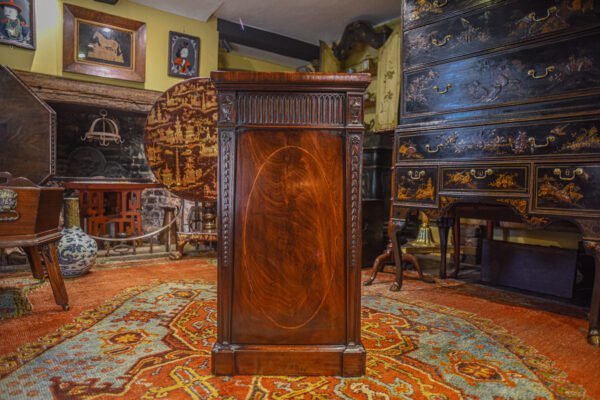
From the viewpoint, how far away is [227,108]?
124cm

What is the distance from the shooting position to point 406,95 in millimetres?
2326

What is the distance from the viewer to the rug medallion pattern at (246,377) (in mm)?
1137

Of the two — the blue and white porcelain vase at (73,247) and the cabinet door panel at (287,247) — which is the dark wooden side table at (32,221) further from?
the cabinet door panel at (287,247)

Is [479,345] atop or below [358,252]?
below

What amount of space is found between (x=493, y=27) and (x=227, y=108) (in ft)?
5.54

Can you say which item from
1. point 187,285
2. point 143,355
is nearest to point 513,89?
point 143,355

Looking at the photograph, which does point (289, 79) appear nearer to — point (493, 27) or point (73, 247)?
point (493, 27)

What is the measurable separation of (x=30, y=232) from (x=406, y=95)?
238cm

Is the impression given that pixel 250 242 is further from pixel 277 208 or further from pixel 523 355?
pixel 523 355

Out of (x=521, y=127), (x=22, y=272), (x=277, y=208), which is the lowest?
(x=22, y=272)

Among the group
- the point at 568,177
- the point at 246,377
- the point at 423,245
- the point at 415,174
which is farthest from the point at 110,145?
the point at 568,177

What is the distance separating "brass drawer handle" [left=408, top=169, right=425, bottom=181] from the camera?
2.23m

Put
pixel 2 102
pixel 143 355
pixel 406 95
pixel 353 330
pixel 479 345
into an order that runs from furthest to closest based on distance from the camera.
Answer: pixel 2 102, pixel 406 95, pixel 479 345, pixel 143 355, pixel 353 330

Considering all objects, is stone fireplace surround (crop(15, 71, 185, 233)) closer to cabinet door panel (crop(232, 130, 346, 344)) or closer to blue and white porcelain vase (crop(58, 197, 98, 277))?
blue and white porcelain vase (crop(58, 197, 98, 277))
